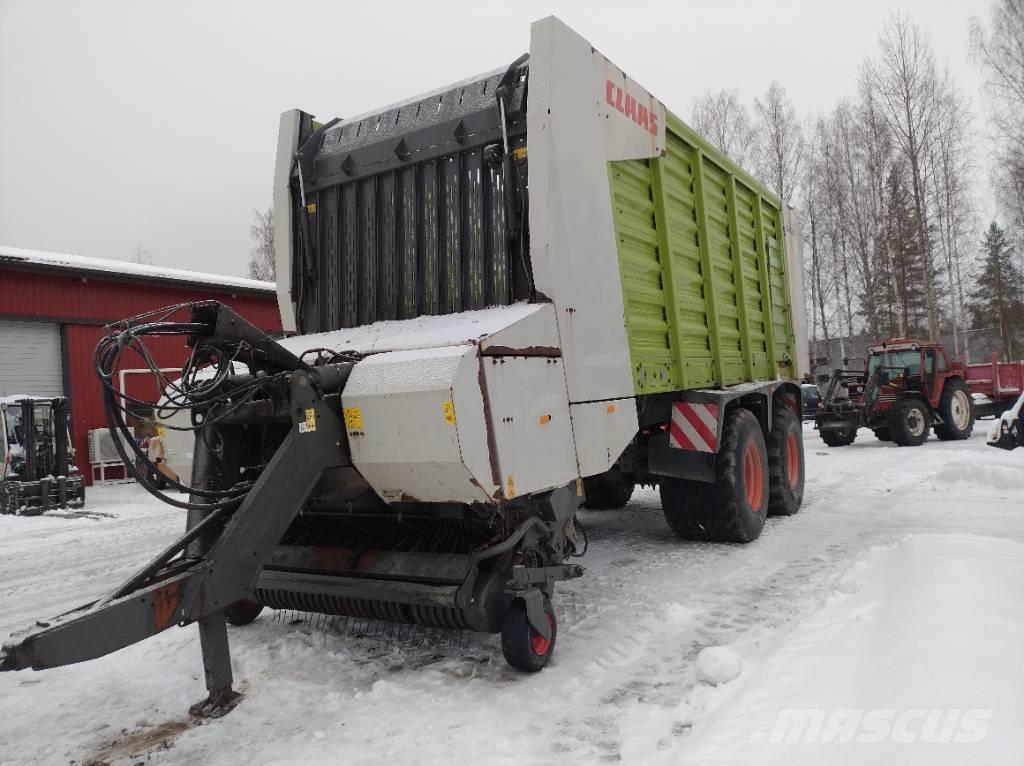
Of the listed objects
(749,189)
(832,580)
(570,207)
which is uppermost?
(749,189)

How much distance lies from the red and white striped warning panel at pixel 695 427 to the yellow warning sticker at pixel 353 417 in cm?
273

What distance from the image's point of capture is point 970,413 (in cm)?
1464

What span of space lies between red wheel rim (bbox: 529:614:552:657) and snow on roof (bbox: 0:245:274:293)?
12873mm

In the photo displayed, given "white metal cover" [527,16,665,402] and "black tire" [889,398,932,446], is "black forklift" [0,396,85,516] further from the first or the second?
"black tire" [889,398,932,446]

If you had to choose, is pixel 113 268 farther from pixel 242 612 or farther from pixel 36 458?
pixel 242 612

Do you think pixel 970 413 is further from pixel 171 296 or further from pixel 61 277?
pixel 61 277

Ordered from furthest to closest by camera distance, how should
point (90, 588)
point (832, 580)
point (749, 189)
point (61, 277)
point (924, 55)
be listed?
point (924, 55)
point (61, 277)
point (749, 189)
point (90, 588)
point (832, 580)

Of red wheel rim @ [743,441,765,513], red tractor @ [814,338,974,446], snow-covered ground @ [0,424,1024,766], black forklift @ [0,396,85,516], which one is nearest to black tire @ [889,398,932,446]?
red tractor @ [814,338,974,446]

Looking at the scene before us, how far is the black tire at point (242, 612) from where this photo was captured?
4.09m

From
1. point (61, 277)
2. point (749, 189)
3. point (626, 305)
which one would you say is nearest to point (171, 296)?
point (61, 277)

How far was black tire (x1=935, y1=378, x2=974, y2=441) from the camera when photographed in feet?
46.4

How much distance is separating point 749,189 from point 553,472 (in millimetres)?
4599

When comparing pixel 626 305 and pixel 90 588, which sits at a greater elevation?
pixel 626 305

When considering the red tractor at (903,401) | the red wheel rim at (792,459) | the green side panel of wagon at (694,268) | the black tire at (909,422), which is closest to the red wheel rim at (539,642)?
the green side panel of wagon at (694,268)
